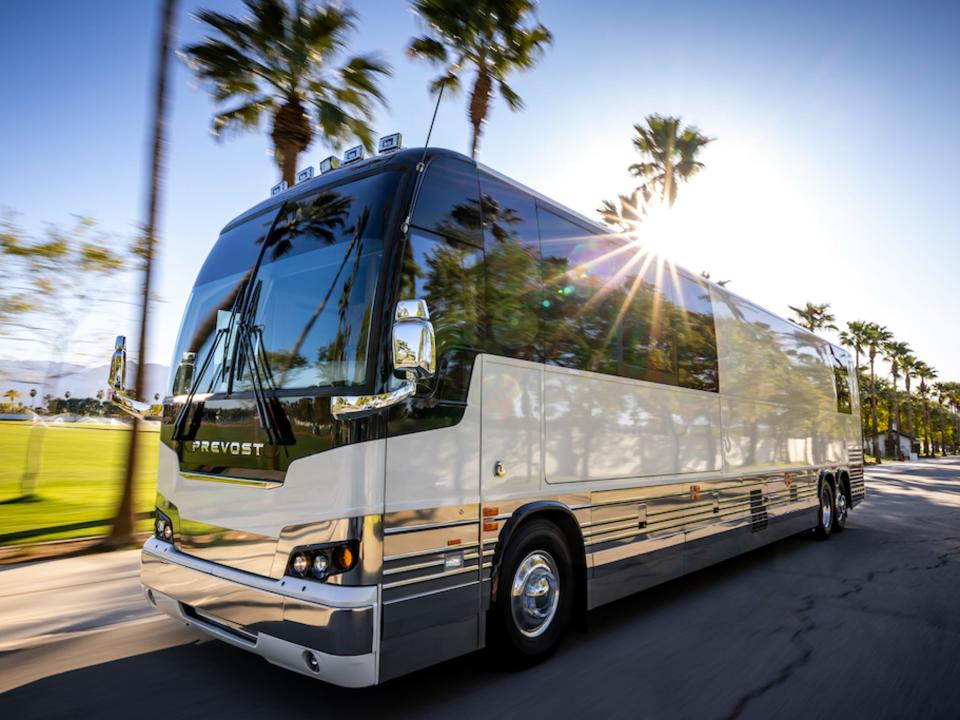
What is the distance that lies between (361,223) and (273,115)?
35.1ft

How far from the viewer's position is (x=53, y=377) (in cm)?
940

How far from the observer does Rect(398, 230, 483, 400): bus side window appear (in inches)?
144

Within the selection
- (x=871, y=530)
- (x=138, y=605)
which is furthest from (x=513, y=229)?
(x=871, y=530)

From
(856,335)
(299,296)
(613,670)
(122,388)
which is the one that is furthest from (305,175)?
(856,335)

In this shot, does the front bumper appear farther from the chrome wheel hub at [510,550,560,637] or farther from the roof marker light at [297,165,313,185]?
the roof marker light at [297,165,313,185]

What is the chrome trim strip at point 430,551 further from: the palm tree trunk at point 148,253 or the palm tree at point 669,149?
the palm tree at point 669,149

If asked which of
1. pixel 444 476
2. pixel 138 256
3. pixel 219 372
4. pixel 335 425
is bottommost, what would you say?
pixel 444 476

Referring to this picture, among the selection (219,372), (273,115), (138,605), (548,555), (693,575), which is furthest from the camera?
(273,115)

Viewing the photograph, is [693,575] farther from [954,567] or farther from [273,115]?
[273,115]

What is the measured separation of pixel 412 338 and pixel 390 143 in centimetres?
170

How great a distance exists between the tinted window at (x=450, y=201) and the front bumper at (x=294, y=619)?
7.02ft

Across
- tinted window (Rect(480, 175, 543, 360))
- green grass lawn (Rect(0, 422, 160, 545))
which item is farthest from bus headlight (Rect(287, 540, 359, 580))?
green grass lawn (Rect(0, 422, 160, 545))

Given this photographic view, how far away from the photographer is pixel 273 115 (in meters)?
12.9

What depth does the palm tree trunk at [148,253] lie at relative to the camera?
8469 millimetres
